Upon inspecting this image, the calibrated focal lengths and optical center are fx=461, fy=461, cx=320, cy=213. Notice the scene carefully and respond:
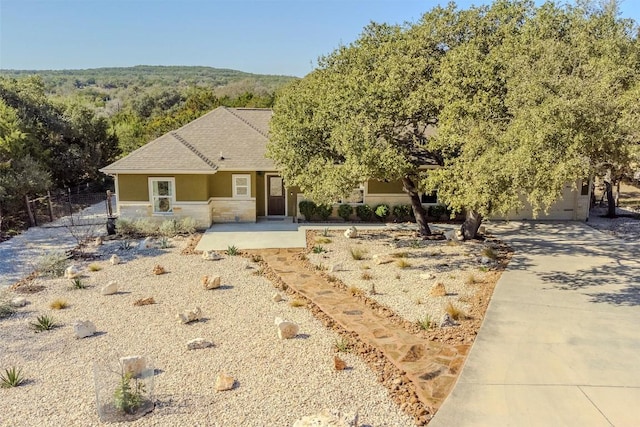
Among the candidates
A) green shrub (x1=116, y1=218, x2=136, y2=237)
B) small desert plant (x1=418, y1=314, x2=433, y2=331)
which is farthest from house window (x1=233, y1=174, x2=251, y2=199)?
small desert plant (x1=418, y1=314, x2=433, y2=331)

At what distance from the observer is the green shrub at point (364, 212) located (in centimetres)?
2081

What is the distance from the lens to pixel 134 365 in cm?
748

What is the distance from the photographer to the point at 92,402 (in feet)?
23.0

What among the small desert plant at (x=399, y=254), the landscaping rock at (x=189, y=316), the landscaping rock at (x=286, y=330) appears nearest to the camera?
the landscaping rock at (x=286, y=330)

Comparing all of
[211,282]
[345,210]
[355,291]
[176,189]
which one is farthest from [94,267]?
[345,210]

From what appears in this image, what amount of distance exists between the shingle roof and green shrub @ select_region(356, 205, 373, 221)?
4.29m

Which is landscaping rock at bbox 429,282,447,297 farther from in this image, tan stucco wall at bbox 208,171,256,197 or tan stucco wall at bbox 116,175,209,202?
tan stucco wall at bbox 116,175,209,202

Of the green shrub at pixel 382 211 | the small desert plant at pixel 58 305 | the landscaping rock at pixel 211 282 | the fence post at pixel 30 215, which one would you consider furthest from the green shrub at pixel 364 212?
the fence post at pixel 30 215

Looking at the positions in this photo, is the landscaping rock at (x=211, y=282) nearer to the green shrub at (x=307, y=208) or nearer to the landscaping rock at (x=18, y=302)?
the landscaping rock at (x=18, y=302)

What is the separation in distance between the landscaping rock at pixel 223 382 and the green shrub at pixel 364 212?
14039 millimetres

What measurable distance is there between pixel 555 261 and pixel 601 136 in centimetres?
590

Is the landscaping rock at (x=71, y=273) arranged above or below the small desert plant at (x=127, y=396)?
above

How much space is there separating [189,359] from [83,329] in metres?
2.57

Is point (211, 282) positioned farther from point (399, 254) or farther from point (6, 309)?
point (399, 254)
